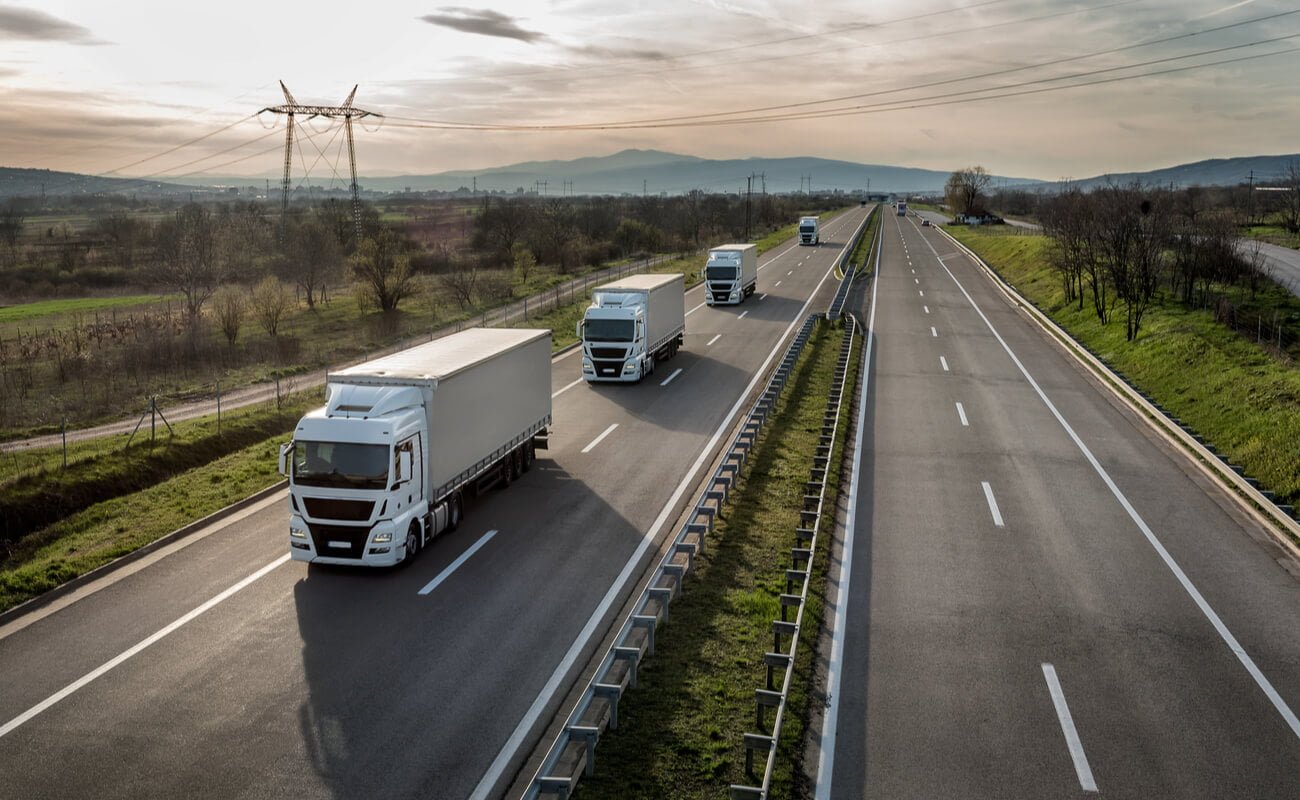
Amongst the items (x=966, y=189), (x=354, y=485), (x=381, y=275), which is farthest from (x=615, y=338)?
(x=966, y=189)

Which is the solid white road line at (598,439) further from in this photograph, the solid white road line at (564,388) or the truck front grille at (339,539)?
the truck front grille at (339,539)

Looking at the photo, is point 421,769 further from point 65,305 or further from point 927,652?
point 65,305

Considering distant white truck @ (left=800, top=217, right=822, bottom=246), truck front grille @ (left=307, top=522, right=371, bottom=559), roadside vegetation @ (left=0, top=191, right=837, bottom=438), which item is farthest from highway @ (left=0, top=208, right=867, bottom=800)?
distant white truck @ (left=800, top=217, right=822, bottom=246)

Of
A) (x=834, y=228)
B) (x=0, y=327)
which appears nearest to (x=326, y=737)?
(x=0, y=327)

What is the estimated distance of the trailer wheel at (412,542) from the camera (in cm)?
1549

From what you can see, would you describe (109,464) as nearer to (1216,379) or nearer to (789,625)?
(789,625)

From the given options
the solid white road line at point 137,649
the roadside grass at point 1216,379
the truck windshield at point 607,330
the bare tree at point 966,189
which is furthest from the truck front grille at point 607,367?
the bare tree at point 966,189

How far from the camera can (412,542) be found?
15.6 meters

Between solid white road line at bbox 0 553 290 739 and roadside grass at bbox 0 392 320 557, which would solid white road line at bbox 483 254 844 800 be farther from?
roadside grass at bbox 0 392 320 557

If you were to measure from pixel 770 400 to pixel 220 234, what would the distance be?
203 ft

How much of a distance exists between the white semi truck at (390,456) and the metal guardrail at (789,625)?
6.51m

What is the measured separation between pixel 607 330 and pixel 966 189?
128 m

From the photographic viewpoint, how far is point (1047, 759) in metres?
10.1

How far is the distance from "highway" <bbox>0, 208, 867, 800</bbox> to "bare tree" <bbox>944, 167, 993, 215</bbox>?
135207 mm
